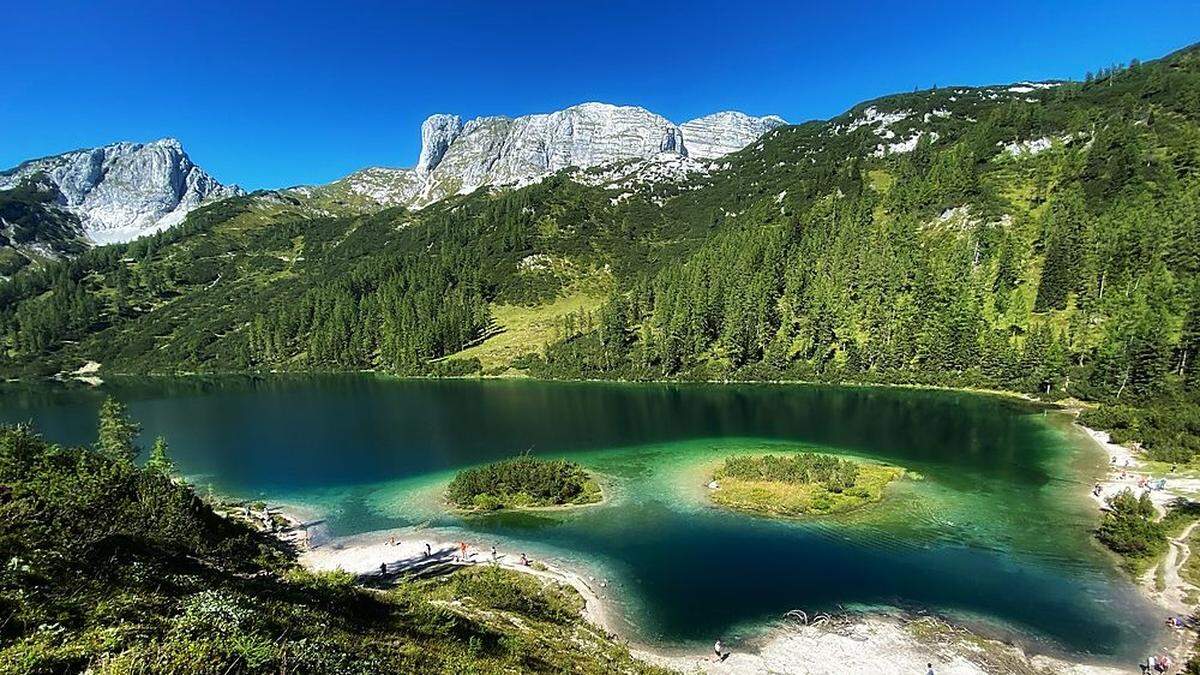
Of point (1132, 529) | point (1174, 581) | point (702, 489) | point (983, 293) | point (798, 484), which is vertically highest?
point (983, 293)

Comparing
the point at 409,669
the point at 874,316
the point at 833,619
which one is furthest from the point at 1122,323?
the point at 409,669

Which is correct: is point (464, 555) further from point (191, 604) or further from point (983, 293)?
point (983, 293)

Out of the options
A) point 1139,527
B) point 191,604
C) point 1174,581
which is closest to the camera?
point 191,604

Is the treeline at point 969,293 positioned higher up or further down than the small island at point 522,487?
higher up

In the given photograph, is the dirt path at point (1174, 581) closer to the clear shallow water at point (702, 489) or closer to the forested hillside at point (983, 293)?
the clear shallow water at point (702, 489)

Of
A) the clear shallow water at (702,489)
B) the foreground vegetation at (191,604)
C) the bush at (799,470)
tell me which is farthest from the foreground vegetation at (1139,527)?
the foreground vegetation at (191,604)

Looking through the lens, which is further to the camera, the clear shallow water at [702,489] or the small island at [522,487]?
the small island at [522,487]

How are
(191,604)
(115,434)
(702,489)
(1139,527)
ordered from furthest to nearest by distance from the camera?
(115,434)
(702,489)
(1139,527)
(191,604)

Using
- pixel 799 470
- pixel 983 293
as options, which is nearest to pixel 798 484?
pixel 799 470
